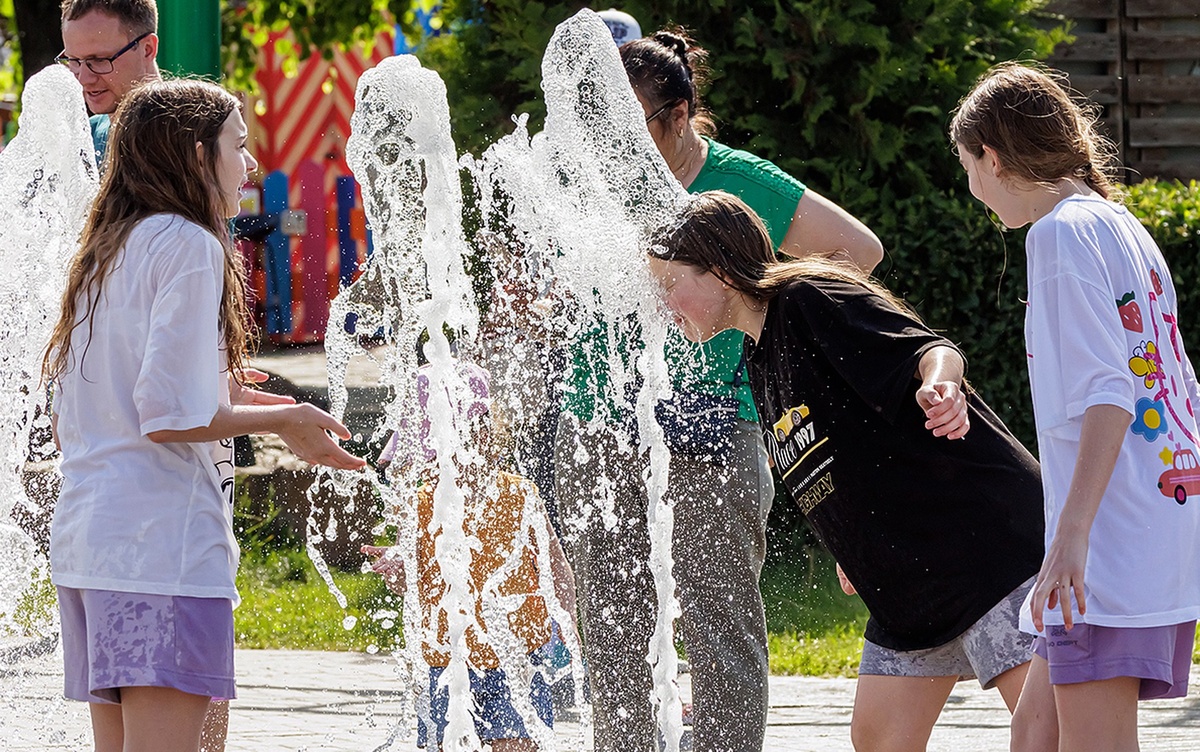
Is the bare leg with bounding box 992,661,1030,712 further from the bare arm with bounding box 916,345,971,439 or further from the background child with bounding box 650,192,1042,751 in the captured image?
the bare arm with bounding box 916,345,971,439

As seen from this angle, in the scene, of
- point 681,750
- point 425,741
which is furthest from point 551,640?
point 681,750

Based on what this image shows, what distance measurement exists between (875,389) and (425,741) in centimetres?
153

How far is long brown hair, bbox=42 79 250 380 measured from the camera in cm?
273

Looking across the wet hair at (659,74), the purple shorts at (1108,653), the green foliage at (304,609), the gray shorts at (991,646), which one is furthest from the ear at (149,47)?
the purple shorts at (1108,653)

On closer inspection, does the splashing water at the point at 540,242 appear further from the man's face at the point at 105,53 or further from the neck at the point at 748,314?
the man's face at the point at 105,53

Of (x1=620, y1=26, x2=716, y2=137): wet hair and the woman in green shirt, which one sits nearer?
the woman in green shirt

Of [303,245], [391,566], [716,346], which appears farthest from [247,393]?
[303,245]

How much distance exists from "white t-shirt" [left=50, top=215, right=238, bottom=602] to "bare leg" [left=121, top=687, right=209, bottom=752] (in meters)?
0.17

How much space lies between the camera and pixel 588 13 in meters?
3.52

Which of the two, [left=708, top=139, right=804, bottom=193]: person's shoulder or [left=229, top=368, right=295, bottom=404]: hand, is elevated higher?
[left=708, top=139, right=804, bottom=193]: person's shoulder

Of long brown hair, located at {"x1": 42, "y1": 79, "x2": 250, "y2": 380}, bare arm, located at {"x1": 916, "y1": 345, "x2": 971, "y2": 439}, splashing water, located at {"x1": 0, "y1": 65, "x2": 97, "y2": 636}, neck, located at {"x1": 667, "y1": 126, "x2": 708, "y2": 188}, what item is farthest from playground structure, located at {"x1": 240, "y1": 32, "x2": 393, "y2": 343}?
bare arm, located at {"x1": 916, "y1": 345, "x2": 971, "y2": 439}

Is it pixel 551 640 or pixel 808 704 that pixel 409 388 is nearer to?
pixel 551 640

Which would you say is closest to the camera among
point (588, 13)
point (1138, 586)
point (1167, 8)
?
point (1138, 586)

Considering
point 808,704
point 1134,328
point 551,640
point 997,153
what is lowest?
point 808,704
